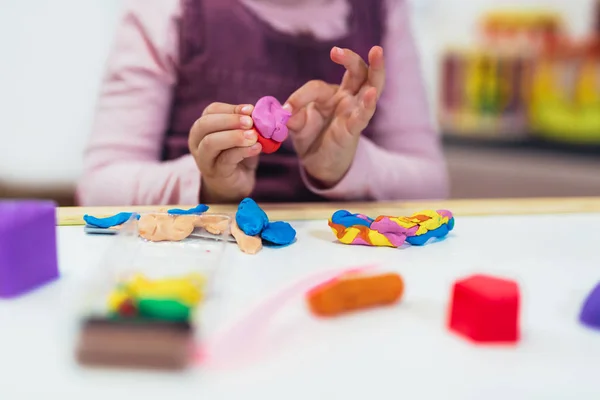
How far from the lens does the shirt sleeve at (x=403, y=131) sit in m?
0.84

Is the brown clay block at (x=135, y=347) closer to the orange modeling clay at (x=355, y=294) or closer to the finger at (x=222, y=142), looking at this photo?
the orange modeling clay at (x=355, y=294)

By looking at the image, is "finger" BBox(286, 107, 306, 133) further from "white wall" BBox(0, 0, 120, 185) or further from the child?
"white wall" BBox(0, 0, 120, 185)

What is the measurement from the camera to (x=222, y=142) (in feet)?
1.89

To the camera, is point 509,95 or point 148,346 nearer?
point 148,346

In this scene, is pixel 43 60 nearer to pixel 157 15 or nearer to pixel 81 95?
pixel 81 95

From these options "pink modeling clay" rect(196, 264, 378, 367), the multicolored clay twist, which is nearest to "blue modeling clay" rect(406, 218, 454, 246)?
the multicolored clay twist

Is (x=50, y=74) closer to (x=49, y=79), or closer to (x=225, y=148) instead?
(x=49, y=79)

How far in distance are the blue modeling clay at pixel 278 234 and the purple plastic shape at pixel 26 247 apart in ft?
0.54

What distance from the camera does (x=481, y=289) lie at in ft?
1.25

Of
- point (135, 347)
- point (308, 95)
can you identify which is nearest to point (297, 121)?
point (308, 95)

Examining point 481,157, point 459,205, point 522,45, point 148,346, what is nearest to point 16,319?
point 148,346

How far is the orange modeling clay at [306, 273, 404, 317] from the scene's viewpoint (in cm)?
40

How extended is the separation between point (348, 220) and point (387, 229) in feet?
0.12

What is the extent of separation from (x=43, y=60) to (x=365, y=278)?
2.07 ft
